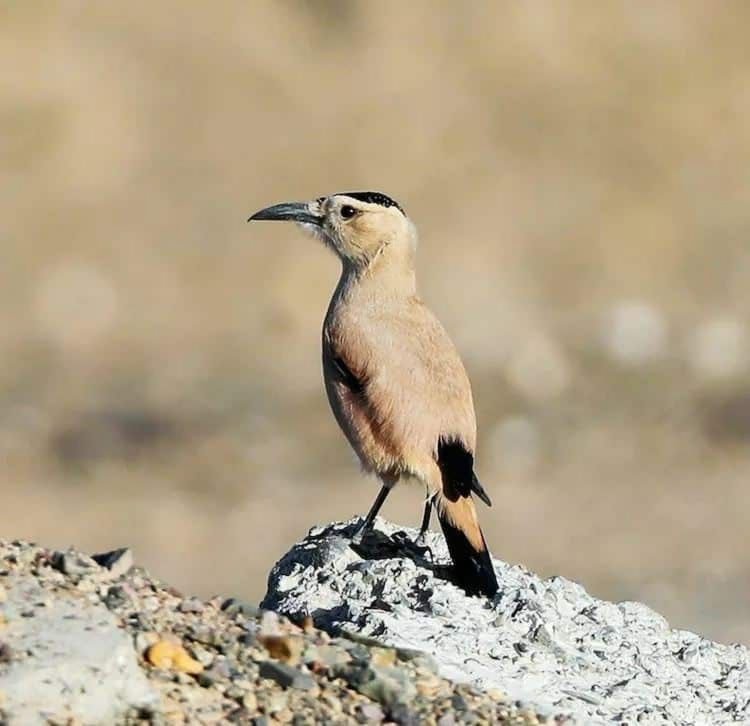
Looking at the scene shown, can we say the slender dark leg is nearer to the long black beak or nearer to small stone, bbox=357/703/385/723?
the long black beak

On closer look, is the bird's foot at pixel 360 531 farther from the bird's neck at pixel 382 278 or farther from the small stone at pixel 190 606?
the small stone at pixel 190 606

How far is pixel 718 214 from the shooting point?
1941cm

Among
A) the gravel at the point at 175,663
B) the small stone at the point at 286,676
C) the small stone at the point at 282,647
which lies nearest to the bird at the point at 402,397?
the gravel at the point at 175,663

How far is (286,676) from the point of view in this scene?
229 inches

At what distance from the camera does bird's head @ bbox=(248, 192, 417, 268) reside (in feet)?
30.8

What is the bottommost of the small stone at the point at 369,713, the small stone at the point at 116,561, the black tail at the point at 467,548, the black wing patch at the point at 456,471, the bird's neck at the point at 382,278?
the small stone at the point at 369,713

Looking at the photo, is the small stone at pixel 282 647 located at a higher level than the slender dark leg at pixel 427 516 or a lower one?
lower

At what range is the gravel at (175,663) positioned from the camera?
5465 millimetres

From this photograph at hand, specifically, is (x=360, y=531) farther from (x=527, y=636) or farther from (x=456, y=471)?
(x=527, y=636)

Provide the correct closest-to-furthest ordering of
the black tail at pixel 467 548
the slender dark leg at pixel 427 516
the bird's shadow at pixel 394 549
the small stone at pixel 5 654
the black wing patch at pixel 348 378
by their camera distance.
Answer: the small stone at pixel 5 654 < the black tail at pixel 467 548 < the bird's shadow at pixel 394 549 < the slender dark leg at pixel 427 516 < the black wing patch at pixel 348 378

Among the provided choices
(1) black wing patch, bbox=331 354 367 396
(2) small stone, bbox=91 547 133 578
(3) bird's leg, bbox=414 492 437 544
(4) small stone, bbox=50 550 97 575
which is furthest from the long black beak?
(4) small stone, bbox=50 550 97 575

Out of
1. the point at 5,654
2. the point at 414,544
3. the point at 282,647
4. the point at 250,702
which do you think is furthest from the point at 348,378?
the point at 5,654

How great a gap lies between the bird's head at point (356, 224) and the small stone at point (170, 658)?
12.1ft

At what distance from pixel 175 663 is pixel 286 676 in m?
0.28
